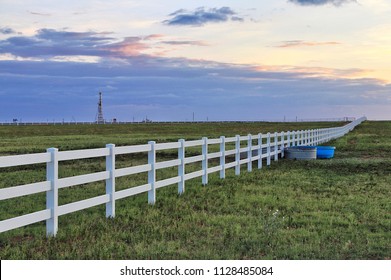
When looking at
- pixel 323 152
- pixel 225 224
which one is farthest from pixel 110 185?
pixel 323 152

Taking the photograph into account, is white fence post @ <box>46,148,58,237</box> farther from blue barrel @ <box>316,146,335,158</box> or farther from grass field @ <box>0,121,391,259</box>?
blue barrel @ <box>316,146,335,158</box>

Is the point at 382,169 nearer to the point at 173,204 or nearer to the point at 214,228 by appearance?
the point at 173,204

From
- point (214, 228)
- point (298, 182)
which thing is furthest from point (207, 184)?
point (214, 228)

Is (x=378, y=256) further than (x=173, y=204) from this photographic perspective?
No

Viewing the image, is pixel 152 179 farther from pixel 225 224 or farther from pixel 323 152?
pixel 323 152

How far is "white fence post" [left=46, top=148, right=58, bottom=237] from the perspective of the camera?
Answer: 29.9 feet

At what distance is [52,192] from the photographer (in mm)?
9086

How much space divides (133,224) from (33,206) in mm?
3568

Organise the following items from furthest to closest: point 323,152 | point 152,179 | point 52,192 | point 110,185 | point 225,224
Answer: point 323,152
point 152,179
point 110,185
point 225,224
point 52,192

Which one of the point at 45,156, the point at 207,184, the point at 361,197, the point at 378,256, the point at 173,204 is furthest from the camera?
the point at 207,184

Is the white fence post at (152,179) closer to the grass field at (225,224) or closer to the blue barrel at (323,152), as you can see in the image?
the grass field at (225,224)

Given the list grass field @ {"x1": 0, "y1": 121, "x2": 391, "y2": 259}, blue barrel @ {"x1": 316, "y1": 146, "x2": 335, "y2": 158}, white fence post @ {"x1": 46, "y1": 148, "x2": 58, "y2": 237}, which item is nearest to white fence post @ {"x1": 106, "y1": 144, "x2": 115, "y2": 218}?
grass field @ {"x1": 0, "y1": 121, "x2": 391, "y2": 259}

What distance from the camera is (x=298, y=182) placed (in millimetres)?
17141
